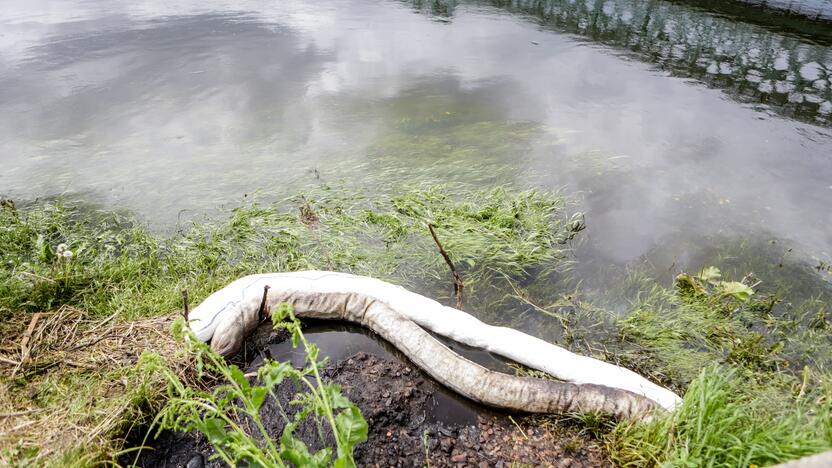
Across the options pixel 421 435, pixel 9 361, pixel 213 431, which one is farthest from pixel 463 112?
pixel 213 431

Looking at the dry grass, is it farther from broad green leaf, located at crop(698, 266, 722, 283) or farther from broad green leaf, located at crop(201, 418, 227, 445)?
broad green leaf, located at crop(698, 266, 722, 283)

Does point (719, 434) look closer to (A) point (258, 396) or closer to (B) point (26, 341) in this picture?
(A) point (258, 396)

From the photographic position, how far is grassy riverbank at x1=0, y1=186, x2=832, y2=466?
2.05 m

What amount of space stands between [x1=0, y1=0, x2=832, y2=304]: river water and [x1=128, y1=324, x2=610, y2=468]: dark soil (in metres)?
1.75

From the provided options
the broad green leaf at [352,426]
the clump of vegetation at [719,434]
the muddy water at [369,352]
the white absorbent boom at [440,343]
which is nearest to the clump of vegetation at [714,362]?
the clump of vegetation at [719,434]

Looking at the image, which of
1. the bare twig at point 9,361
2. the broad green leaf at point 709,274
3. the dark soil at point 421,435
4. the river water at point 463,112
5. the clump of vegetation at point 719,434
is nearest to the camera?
the clump of vegetation at point 719,434

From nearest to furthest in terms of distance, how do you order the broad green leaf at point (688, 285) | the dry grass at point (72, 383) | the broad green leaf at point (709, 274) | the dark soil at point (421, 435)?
1. the dry grass at point (72, 383)
2. the dark soil at point (421, 435)
3. the broad green leaf at point (688, 285)
4. the broad green leaf at point (709, 274)

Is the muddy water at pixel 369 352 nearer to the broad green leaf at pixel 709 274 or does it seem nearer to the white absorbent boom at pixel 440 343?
the white absorbent boom at pixel 440 343

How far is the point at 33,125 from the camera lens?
543 centimetres

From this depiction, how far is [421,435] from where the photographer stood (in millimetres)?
2268

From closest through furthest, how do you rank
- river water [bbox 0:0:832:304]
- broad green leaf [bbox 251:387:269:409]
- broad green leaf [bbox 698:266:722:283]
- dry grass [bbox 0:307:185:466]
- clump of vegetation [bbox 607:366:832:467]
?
broad green leaf [bbox 251:387:269:409] → clump of vegetation [bbox 607:366:832:467] → dry grass [bbox 0:307:185:466] → broad green leaf [bbox 698:266:722:283] → river water [bbox 0:0:832:304]

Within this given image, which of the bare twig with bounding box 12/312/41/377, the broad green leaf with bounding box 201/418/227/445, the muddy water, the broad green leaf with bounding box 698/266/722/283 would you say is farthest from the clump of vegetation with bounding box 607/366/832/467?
the bare twig with bounding box 12/312/41/377

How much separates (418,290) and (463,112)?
132 inches

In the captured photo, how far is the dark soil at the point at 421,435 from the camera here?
2133mm
